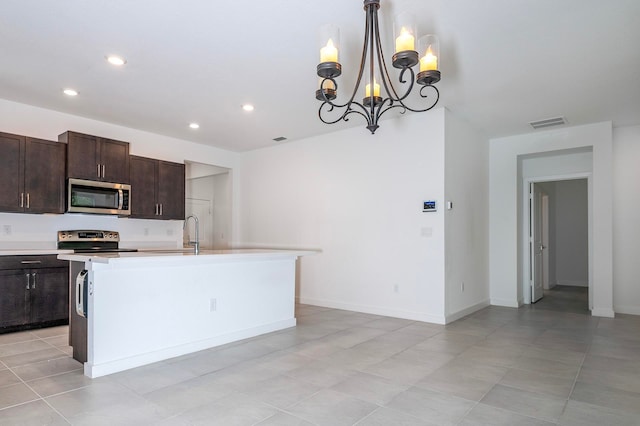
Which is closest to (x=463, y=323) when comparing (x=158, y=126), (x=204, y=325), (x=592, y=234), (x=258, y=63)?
(x=592, y=234)

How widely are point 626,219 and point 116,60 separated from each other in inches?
267

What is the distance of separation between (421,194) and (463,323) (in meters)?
1.72

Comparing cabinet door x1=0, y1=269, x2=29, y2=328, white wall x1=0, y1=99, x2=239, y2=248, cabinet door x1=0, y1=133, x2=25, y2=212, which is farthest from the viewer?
white wall x1=0, y1=99, x2=239, y2=248

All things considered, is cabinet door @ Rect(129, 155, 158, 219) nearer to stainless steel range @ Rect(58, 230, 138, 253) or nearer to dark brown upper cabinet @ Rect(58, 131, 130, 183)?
dark brown upper cabinet @ Rect(58, 131, 130, 183)

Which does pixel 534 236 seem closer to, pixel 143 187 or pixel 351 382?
pixel 351 382

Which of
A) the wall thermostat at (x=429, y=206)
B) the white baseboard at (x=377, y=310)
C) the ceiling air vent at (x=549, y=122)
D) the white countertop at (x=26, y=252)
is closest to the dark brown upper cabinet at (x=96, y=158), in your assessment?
the white countertop at (x=26, y=252)

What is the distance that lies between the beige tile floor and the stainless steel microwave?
59.9 inches

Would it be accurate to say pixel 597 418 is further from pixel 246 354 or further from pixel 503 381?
pixel 246 354

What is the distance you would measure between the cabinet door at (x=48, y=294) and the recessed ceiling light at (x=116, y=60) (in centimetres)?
264

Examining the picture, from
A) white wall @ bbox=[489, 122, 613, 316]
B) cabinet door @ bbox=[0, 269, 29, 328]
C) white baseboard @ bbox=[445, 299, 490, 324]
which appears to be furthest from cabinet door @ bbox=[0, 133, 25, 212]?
white wall @ bbox=[489, 122, 613, 316]

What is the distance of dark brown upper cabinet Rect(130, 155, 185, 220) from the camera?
5.73m

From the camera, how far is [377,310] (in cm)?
553

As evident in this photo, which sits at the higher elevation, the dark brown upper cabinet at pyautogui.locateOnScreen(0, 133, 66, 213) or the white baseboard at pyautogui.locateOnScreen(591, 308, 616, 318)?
the dark brown upper cabinet at pyautogui.locateOnScreen(0, 133, 66, 213)

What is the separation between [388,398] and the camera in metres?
2.71
